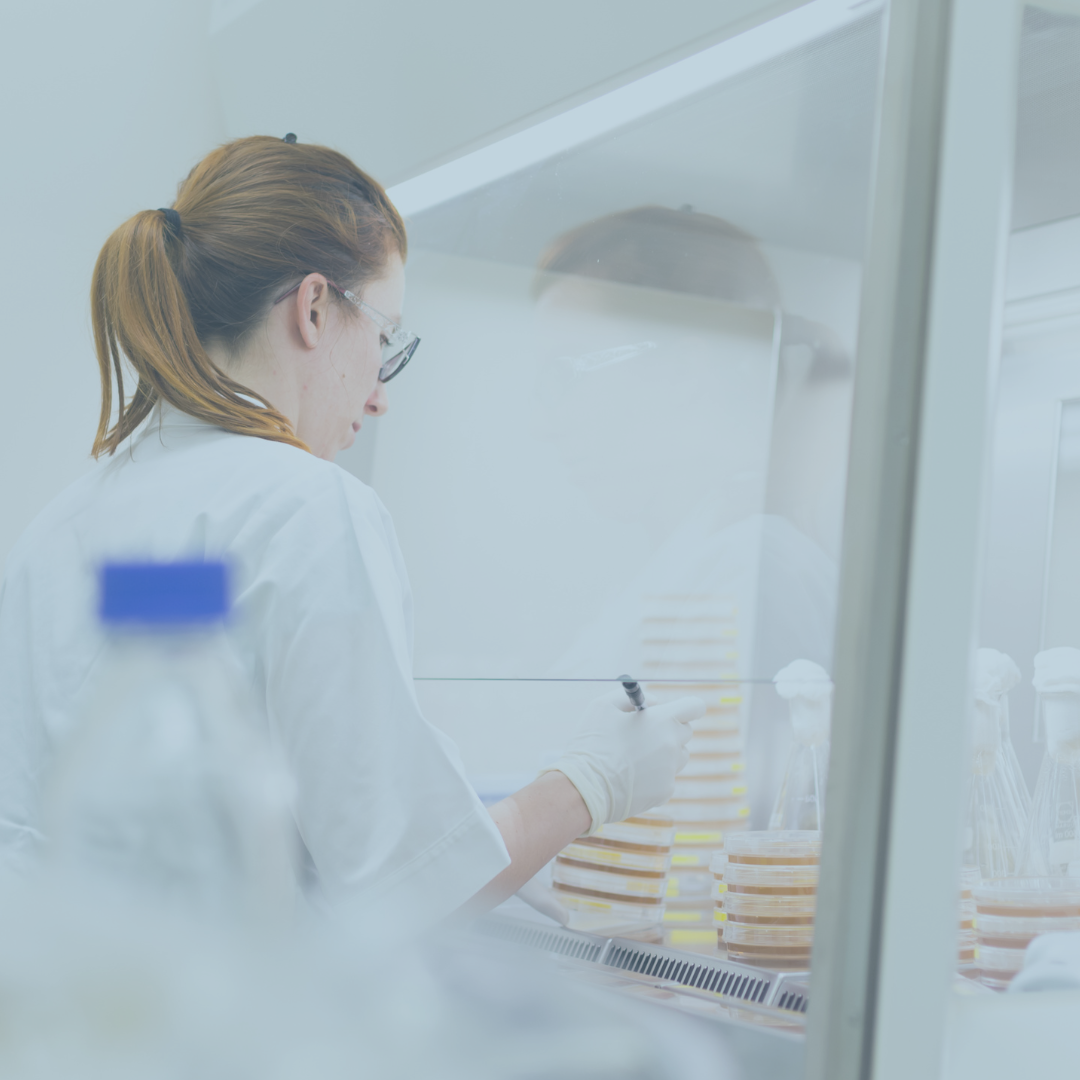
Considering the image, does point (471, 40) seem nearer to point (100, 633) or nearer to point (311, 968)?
point (100, 633)

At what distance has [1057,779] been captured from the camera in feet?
3.59

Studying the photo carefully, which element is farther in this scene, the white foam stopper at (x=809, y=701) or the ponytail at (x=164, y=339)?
the white foam stopper at (x=809, y=701)

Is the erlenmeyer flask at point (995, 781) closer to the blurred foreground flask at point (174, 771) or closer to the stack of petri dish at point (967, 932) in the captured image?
the stack of petri dish at point (967, 932)

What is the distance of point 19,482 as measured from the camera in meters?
1.81

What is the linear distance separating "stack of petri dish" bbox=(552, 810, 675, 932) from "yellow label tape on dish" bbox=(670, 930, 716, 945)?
30 millimetres

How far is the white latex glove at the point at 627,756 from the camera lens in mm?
1052

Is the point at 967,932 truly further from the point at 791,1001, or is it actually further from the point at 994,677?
the point at 994,677

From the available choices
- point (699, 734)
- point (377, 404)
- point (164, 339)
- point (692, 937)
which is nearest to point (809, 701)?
point (699, 734)

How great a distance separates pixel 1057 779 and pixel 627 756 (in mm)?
425

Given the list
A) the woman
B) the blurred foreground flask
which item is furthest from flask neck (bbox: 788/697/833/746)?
the blurred foreground flask

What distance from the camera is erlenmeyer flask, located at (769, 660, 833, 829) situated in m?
1.12

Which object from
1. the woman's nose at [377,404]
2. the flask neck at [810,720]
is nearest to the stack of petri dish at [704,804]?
the flask neck at [810,720]

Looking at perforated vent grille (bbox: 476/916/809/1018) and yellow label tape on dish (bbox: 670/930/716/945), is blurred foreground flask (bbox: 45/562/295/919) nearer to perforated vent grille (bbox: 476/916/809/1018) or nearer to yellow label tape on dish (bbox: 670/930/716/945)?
perforated vent grille (bbox: 476/916/809/1018)

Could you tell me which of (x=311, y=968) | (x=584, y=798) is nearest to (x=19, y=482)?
(x=584, y=798)
